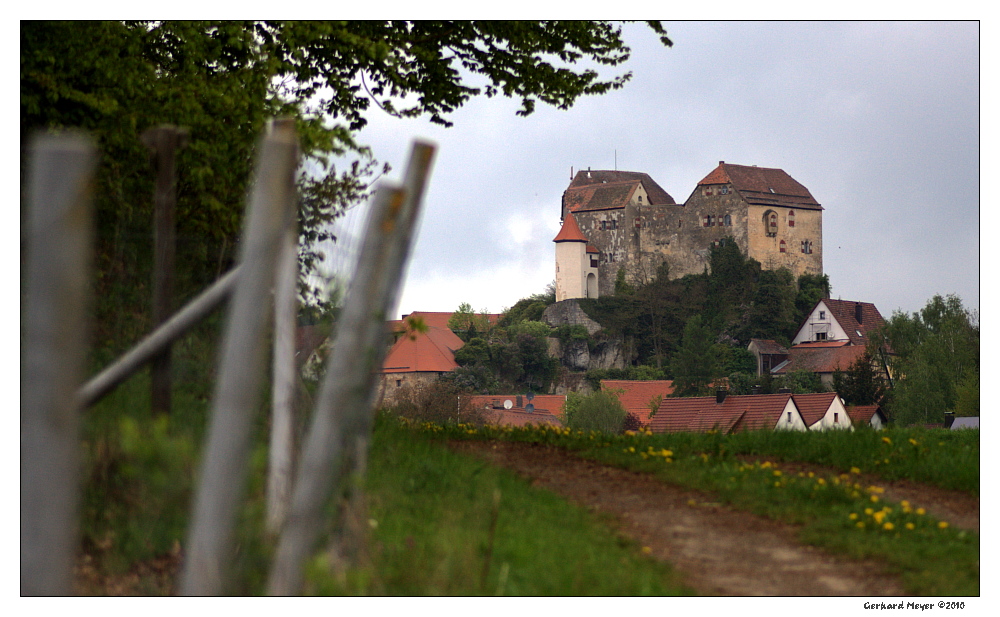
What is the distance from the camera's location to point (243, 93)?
8164 mm

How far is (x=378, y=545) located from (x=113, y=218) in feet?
11.8

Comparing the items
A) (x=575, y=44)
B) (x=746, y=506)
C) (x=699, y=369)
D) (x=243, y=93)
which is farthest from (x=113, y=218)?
(x=699, y=369)

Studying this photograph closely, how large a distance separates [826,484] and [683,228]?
101530mm

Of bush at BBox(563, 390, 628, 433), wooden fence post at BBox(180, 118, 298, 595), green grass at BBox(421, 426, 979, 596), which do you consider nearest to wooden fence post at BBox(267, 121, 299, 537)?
wooden fence post at BBox(180, 118, 298, 595)

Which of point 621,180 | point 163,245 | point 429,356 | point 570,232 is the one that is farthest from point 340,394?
point 621,180

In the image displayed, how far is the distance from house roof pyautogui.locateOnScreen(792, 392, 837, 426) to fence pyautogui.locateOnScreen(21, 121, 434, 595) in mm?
56375

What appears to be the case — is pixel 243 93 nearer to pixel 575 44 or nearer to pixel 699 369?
pixel 575 44

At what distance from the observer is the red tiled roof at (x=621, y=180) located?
11450 centimetres

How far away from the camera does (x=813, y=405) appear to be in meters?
59.8

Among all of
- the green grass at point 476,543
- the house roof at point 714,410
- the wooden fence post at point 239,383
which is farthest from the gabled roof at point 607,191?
the wooden fence post at point 239,383

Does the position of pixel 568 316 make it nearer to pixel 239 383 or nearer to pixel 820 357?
pixel 820 357

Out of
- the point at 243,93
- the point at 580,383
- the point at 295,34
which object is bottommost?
the point at 580,383

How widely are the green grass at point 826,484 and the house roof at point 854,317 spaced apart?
96.5m

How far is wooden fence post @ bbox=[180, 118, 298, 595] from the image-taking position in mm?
2445
